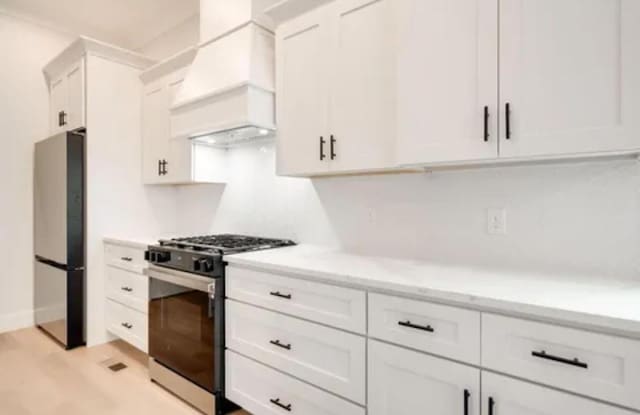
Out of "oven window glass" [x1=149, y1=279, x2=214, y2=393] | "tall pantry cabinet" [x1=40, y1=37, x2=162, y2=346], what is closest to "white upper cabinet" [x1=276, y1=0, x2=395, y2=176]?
"oven window glass" [x1=149, y1=279, x2=214, y2=393]

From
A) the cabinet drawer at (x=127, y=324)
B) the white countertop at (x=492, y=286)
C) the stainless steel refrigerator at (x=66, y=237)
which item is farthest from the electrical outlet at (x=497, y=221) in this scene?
the stainless steel refrigerator at (x=66, y=237)

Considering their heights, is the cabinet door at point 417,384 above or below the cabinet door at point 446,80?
below

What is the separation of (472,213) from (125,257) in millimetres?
2661

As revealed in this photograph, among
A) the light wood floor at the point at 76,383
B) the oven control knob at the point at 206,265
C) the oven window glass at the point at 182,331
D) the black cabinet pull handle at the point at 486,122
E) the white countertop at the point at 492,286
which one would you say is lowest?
the light wood floor at the point at 76,383

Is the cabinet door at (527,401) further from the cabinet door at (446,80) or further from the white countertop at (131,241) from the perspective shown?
the white countertop at (131,241)

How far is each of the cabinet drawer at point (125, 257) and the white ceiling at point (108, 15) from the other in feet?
7.10

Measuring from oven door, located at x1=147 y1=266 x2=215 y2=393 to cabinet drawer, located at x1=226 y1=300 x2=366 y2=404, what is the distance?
156 millimetres

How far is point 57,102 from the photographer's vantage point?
354 cm

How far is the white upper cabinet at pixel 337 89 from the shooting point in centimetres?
185

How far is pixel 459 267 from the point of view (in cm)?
176

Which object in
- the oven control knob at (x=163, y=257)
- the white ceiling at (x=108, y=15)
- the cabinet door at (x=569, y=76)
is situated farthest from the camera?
the white ceiling at (x=108, y=15)

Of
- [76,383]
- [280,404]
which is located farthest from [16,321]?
[280,404]

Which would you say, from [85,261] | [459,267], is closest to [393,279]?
[459,267]

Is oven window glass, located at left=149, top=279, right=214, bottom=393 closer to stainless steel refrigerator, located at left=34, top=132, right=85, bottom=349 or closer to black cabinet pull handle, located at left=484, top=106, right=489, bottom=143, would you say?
stainless steel refrigerator, located at left=34, top=132, right=85, bottom=349
